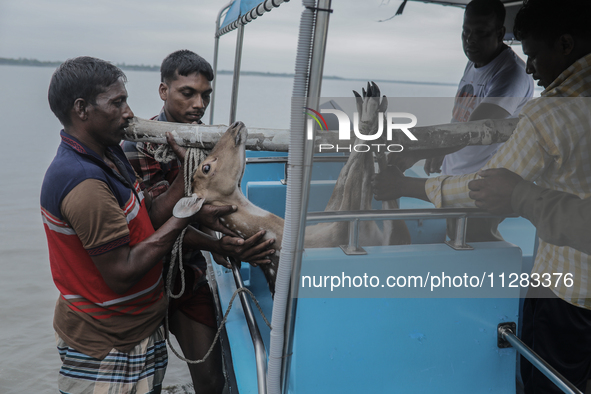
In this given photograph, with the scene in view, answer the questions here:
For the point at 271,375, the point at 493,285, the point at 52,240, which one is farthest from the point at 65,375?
the point at 493,285

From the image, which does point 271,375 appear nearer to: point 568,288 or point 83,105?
point 568,288

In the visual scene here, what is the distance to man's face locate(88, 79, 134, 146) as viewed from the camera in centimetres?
147

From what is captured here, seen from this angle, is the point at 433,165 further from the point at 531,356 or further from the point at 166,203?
the point at 166,203

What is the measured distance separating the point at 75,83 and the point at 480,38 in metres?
2.00

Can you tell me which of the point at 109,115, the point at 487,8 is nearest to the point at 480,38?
the point at 487,8

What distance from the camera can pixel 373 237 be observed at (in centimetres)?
188

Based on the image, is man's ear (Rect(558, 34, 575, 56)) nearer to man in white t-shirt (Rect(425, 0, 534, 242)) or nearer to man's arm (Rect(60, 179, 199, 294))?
man in white t-shirt (Rect(425, 0, 534, 242))

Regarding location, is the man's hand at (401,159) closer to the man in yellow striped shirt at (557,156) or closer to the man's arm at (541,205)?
the man in yellow striped shirt at (557,156)

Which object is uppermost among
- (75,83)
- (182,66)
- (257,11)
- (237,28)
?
(237,28)

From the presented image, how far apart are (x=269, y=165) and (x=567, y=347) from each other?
90.1 inches

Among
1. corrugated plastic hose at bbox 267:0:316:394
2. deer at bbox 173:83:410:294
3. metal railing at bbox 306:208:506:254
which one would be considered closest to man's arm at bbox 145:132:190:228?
deer at bbox 173:83:410:294

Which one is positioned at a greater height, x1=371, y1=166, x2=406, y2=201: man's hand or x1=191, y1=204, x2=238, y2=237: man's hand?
x1=371, y1=166, x2=406, y2=201: man's hand

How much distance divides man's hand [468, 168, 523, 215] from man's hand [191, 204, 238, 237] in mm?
941

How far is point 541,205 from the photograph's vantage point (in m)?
1.19
